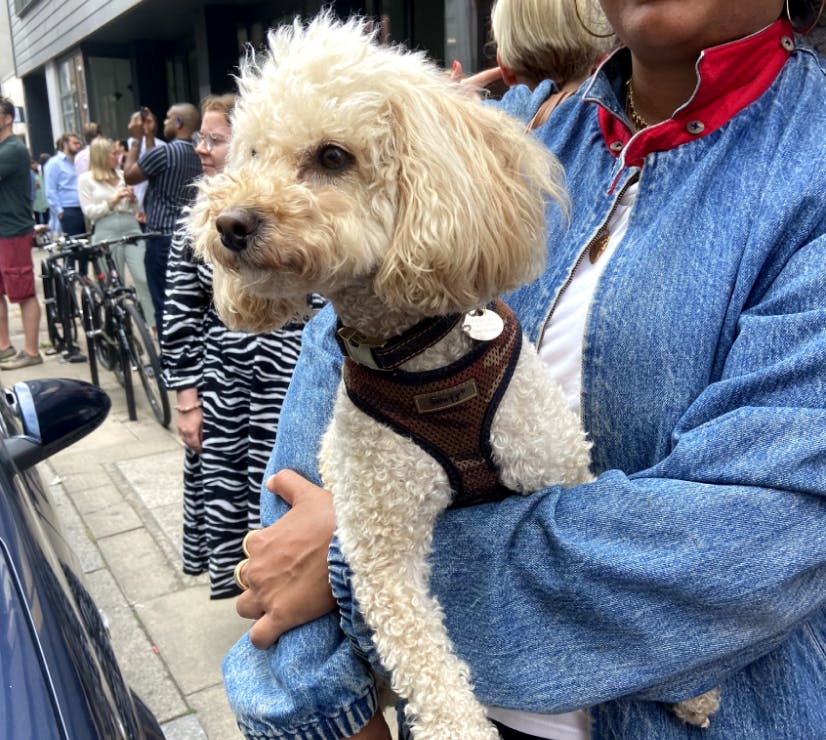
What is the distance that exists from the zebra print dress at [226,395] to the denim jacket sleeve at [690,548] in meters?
1.82

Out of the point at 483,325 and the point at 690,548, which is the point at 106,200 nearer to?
the point at 483,325

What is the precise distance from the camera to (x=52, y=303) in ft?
27.7

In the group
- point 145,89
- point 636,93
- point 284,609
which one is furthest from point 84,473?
point 145,89

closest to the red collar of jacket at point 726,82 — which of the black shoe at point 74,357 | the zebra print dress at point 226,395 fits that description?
the zebra print dress at point 226,395

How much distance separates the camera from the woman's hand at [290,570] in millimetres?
1218

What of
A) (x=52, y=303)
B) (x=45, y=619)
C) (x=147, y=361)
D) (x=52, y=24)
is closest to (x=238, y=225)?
(x=45, y=619)

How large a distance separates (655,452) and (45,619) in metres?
0.98

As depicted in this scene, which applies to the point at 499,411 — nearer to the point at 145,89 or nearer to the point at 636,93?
the point at 636,93

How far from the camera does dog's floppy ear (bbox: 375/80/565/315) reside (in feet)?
3.79

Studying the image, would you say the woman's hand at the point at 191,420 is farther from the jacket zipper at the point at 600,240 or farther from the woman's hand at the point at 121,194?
the woman's hand at the point at 121,194

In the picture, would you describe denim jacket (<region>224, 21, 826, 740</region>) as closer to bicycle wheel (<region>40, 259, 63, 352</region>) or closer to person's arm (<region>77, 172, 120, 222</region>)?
person's arm (<region>77, 172, 120, 222</region>)

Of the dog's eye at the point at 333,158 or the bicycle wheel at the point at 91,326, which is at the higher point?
the dog's eye at the point at 333,158

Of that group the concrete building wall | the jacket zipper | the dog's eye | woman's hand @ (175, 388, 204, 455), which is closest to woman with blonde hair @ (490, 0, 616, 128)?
the jacket zipper

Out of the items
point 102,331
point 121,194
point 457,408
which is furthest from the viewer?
point 121,194
